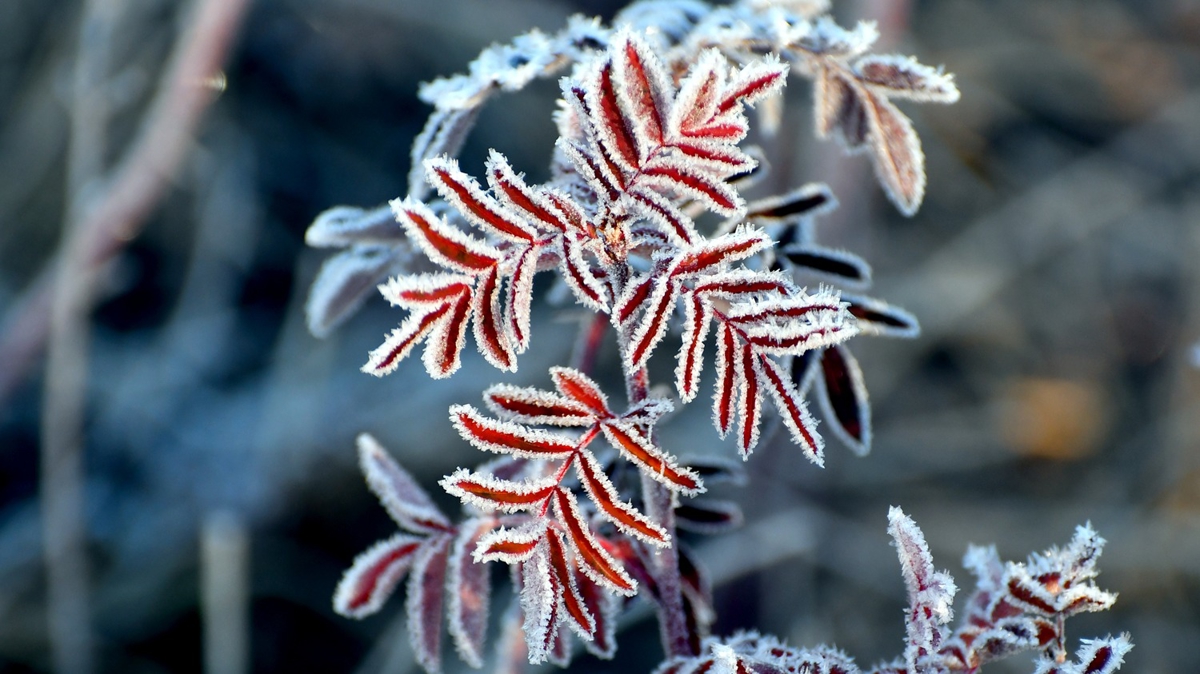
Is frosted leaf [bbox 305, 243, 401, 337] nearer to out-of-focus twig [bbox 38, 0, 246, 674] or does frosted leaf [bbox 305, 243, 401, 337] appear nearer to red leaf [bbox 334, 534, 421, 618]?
red leaf [bbox 334, 534, 421, 618]

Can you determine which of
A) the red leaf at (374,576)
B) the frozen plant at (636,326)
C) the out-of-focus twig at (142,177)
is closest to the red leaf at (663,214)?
the frozen plant at (636,326)

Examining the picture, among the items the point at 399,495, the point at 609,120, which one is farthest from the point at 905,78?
the point at 399,495

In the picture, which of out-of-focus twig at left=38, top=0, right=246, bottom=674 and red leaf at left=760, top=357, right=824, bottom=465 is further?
out-of-focus twig at left=38, top=0, right=246, bottom=674

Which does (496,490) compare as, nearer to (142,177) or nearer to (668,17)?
(668,17)

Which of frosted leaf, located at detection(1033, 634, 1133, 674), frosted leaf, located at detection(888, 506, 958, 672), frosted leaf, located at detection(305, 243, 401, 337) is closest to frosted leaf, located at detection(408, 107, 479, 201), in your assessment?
frosted leaf, located at detection(305, 243, 401, 337)

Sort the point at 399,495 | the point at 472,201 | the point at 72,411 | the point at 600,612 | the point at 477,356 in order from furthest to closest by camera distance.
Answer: the point at 477,356, the point at 72,411, the point at 399,495, the point at 600,612, the point at 472,201

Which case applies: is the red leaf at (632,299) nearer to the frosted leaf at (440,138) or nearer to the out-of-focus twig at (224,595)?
the frosted leaf at (440,138)
